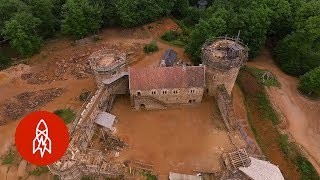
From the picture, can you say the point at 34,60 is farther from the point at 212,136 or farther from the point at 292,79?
the point at 292,79

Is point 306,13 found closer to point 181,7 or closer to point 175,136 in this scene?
point 181,7

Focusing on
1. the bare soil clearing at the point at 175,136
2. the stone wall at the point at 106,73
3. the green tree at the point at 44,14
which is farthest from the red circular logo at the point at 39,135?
the green tree at the point at 44,14

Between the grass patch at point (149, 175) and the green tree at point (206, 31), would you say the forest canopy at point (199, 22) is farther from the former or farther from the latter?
the grass patch at point (149, 175)

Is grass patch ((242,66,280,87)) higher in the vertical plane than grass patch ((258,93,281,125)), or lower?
higher

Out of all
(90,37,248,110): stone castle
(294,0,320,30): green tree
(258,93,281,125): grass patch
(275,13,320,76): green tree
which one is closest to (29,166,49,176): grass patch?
(90,37,248,110): stone castle

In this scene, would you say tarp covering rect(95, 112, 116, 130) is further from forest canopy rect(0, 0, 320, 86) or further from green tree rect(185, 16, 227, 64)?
forest canopy rect(0, 0, 320, 86)

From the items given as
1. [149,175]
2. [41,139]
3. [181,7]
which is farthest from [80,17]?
[41,139]
